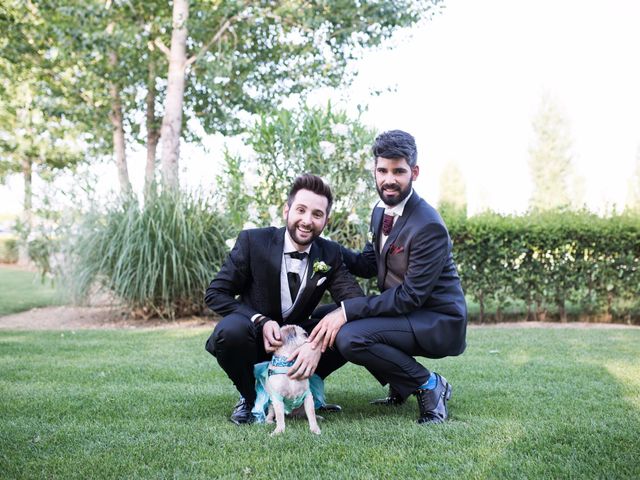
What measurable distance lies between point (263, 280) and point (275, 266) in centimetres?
11

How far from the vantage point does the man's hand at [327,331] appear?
128 inches

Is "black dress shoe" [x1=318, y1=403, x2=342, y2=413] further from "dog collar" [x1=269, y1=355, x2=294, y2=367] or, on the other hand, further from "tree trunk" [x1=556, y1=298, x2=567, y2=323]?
"tree trunk" [x1=556, y1=298, x2=567, y2=323]

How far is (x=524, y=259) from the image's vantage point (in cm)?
796

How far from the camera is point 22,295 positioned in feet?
38.5

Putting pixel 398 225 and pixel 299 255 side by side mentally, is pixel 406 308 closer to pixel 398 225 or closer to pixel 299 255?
pixel 398 225

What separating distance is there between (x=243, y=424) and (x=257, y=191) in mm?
4280

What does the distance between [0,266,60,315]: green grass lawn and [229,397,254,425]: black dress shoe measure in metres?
5.80

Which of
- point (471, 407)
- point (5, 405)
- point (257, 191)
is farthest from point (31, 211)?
point (471, 407)

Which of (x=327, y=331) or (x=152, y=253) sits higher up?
(x=152, y=253)

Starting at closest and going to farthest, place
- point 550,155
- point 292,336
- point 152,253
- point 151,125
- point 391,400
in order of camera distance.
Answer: point 292,336 < point 391,400 < point 152,253 < point 151,125 < point 550,155

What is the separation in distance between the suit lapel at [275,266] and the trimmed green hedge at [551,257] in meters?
4.73

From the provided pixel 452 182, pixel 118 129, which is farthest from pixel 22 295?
pixel 452 182

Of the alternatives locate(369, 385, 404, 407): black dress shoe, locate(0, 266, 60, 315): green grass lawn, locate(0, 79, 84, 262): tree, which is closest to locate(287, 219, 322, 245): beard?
locate(369, 385, 404, 407): black dress shoe

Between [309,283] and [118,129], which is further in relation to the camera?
[118,129]
